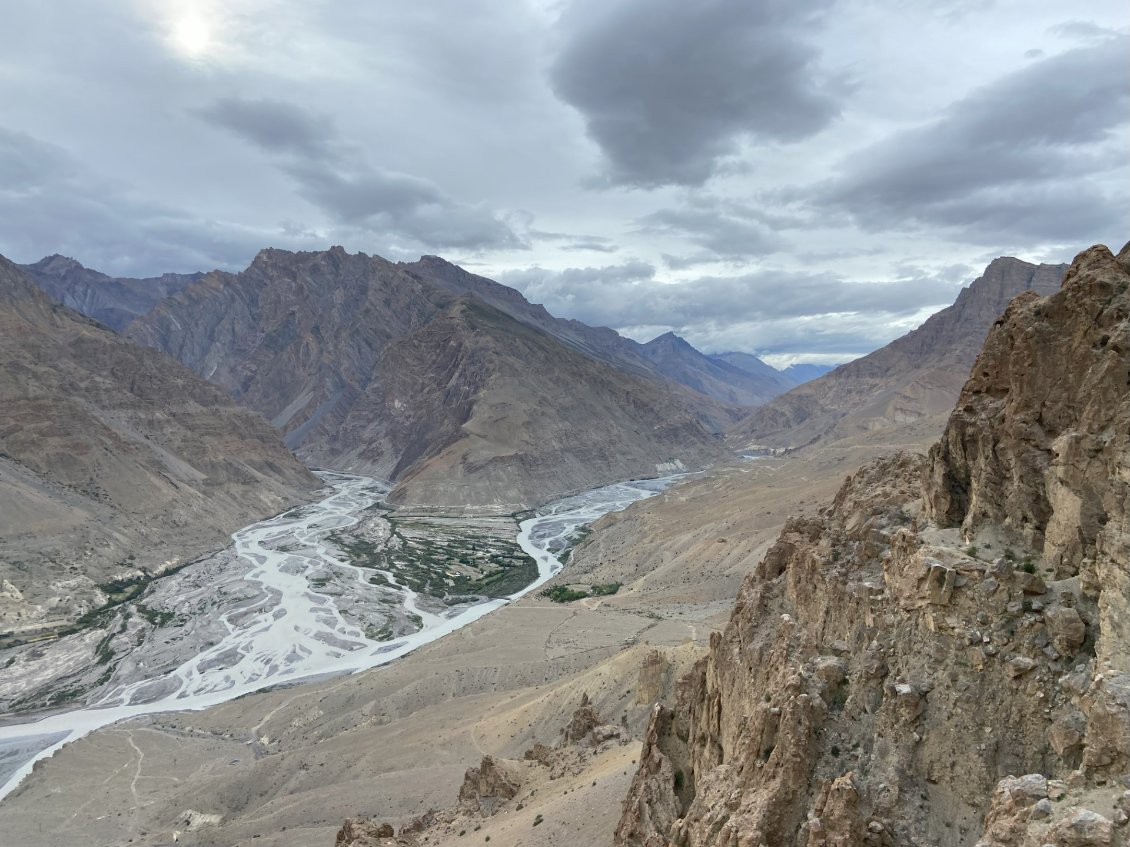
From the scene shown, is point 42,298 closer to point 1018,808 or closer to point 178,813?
point 178,813

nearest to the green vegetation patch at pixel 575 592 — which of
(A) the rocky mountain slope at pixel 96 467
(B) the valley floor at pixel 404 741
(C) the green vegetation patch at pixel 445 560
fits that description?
(B) the valley floor at pixel 404 741

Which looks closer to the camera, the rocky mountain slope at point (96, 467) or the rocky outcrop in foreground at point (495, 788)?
the rocky outcrop in foreground at point (495, 788)

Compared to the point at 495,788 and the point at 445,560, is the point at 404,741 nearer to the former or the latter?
the point at 495,788

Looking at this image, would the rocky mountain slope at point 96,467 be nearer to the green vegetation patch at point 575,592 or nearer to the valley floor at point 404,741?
the valley floor at point 404,741

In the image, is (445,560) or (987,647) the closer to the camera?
(987,647)

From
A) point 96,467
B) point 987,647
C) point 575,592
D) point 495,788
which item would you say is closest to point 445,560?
point 575,592

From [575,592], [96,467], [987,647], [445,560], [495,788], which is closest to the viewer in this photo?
[987,647]

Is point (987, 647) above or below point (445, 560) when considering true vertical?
above

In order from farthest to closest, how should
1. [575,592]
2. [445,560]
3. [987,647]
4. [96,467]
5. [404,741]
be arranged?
1. [96,467]
2. [445,560]
3. [575,592]
4. [404,741]
5. [987,647]
